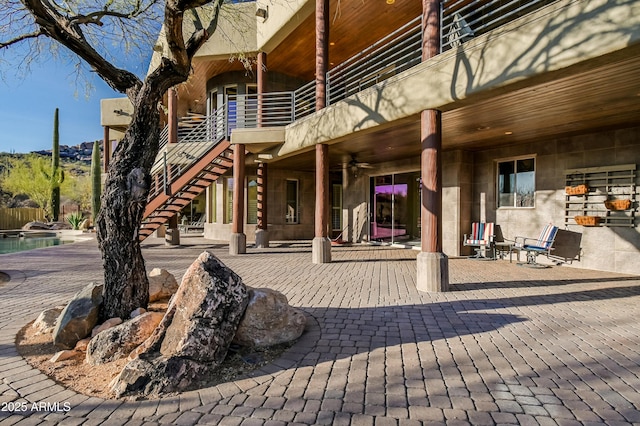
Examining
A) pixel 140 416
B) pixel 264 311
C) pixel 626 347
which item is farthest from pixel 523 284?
pixel 140 416

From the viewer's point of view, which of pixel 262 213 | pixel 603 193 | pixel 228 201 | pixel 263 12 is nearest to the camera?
pixel 603 193

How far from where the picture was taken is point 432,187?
5824 mm

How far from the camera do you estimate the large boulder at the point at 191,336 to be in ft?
8.45

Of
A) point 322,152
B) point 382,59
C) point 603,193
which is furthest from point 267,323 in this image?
point 382,59

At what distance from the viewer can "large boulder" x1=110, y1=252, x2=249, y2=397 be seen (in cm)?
257

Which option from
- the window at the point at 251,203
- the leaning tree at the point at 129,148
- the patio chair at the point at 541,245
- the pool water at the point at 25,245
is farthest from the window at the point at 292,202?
the leaning tree at the point at 129,148

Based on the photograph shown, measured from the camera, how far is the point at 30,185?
27.0 metres

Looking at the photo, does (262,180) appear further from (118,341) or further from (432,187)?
(118,341)

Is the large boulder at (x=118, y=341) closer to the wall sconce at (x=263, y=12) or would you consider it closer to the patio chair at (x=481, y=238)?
the patio chair at (x=481, y=238)

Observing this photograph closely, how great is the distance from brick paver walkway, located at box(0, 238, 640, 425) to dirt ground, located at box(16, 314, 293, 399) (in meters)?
0.09

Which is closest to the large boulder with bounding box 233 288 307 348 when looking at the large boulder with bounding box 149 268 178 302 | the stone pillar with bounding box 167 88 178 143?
the large boulder with bounding box 149 268 178 302

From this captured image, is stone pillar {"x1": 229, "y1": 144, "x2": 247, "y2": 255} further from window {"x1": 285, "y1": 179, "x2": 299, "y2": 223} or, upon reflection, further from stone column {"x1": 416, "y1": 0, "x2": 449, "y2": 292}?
stone column {"x1": 416, "y1": 0, "x2": 449, "y2": 292}

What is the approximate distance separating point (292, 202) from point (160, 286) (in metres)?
10.8

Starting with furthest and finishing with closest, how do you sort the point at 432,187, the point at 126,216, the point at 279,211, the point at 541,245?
the point at 279,211 < the point at 541,245 < the point at 432,187 < the point at 126,216
